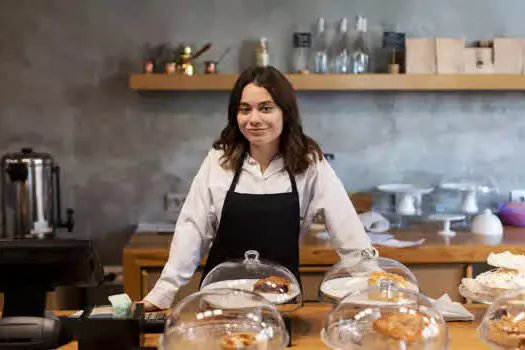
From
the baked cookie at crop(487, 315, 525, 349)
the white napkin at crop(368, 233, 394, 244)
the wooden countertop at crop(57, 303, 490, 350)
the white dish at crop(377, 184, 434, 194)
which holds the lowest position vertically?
the wooden countertop at crop(57, 303, 490, 350)

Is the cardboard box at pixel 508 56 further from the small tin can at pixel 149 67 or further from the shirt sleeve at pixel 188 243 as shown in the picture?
the shirt sleeve at pixel 188 243

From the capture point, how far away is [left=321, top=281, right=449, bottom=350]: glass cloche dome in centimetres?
166

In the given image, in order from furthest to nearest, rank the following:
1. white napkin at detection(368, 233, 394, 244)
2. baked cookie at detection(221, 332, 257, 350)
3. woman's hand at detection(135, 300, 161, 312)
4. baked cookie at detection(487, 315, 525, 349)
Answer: white napkin at detection(368, 233, 394, 244)
woman's hand at detection(135, 300, 161, 312)
baked cookie at detection(487, 315, 525, 349)
baked cookie at detection(221, 332, 257, 350)

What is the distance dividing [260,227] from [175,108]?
5.40 feet

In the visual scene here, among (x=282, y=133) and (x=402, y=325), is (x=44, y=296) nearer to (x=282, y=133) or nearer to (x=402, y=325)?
(x=402, y=325)

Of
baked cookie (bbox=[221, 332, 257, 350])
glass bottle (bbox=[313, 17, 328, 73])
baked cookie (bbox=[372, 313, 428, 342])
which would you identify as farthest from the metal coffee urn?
baked cookie (bbox=[372, 313, 428, 342])

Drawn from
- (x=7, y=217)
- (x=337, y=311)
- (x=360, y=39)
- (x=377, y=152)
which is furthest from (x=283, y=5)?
(x=337, y=311)

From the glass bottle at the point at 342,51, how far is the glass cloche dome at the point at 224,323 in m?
2.50

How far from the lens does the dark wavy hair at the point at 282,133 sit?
8.52 ft

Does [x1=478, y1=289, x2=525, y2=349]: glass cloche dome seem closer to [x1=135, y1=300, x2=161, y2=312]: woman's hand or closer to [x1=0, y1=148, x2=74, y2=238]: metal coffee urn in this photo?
[x1=135, y1=300, x2=161, y2=312]: woman's hand

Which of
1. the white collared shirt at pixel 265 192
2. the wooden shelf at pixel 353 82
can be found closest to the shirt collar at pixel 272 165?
the white collared shirt at pixel 265 192

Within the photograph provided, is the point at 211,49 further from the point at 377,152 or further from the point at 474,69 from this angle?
the point at 474,69

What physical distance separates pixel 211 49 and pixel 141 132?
642mm

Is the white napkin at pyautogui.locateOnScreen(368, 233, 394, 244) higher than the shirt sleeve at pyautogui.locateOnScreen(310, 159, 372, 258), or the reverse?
the shirt sleeve at pyautogui.locateOnScreen(310, 159, 372, 258)
